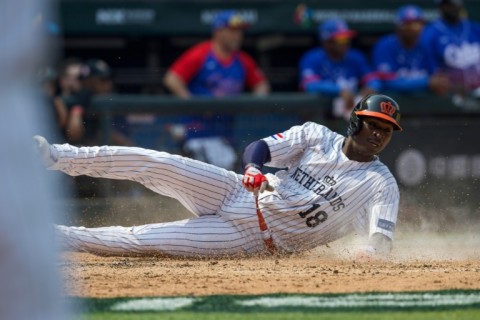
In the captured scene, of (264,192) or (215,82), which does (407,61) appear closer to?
(215,82)

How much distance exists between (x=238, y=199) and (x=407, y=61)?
4581 mm

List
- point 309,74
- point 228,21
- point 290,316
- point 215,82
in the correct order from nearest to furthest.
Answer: point 290,316 < point 228,21 < point 215,82 < point 309,74

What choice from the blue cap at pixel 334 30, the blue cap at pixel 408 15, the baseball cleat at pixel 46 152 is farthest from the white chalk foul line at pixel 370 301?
the blue cap at pixel 408 15

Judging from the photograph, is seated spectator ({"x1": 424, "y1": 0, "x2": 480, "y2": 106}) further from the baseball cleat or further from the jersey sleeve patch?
the baseball cleat

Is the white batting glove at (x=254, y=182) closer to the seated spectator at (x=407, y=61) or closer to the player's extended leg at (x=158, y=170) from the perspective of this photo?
the player's extended leg at (x=158, y=170)

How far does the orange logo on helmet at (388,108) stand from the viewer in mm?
6020

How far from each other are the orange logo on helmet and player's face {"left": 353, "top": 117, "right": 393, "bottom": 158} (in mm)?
58

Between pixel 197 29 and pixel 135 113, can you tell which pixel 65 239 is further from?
pixel 197 29

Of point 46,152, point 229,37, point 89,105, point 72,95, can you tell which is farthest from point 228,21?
point 46,152

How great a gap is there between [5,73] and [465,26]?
26.9 ft

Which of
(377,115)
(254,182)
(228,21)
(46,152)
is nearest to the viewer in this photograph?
(254,182)

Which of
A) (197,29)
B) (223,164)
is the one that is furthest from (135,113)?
(197,29)

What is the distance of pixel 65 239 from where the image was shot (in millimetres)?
6172

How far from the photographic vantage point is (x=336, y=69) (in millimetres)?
10250
